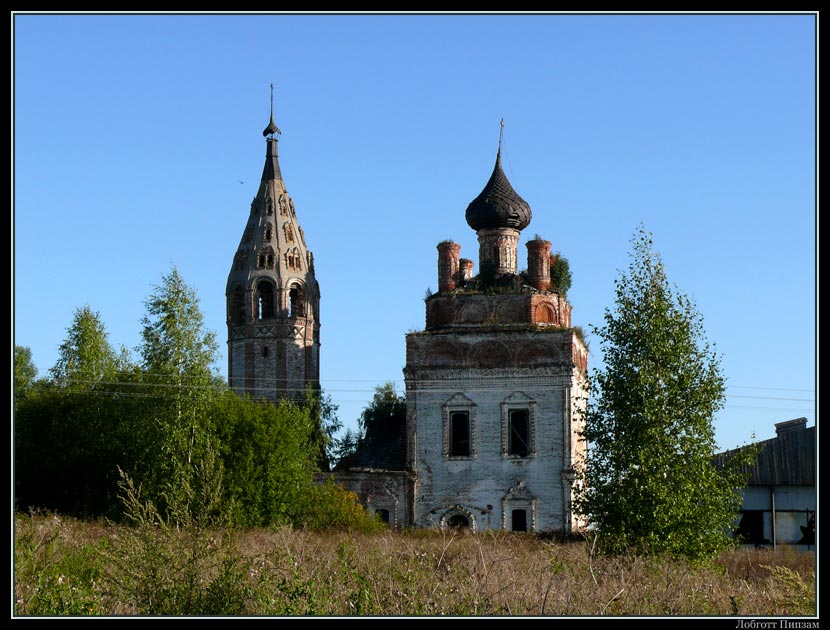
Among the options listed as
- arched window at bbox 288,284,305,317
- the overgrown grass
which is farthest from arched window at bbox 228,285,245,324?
the overgrown grass

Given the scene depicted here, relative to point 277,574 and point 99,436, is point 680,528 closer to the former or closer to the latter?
point 277,574

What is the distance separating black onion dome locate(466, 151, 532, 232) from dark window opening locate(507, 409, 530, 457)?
5.18m

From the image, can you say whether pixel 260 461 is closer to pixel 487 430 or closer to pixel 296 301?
pixel 487 430

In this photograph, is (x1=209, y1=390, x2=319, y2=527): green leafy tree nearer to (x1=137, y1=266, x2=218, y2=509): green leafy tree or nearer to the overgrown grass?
(x1=137, y1=266, x2=218, y2=509): green leafy tree

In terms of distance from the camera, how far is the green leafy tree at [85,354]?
29516 mm


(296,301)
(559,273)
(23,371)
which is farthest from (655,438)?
(23,371)

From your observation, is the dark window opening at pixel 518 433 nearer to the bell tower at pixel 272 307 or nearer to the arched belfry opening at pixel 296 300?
the bell tower at pixel 272 307

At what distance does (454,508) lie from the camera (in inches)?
1039

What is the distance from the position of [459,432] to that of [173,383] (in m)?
6.81

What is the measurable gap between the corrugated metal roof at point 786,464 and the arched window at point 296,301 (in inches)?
A: 524

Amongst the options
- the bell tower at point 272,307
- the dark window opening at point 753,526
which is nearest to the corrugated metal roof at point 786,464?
the dark window opening at point 753,526

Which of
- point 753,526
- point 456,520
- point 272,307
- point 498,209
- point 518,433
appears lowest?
point 456,520

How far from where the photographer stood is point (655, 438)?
56.1 feet
